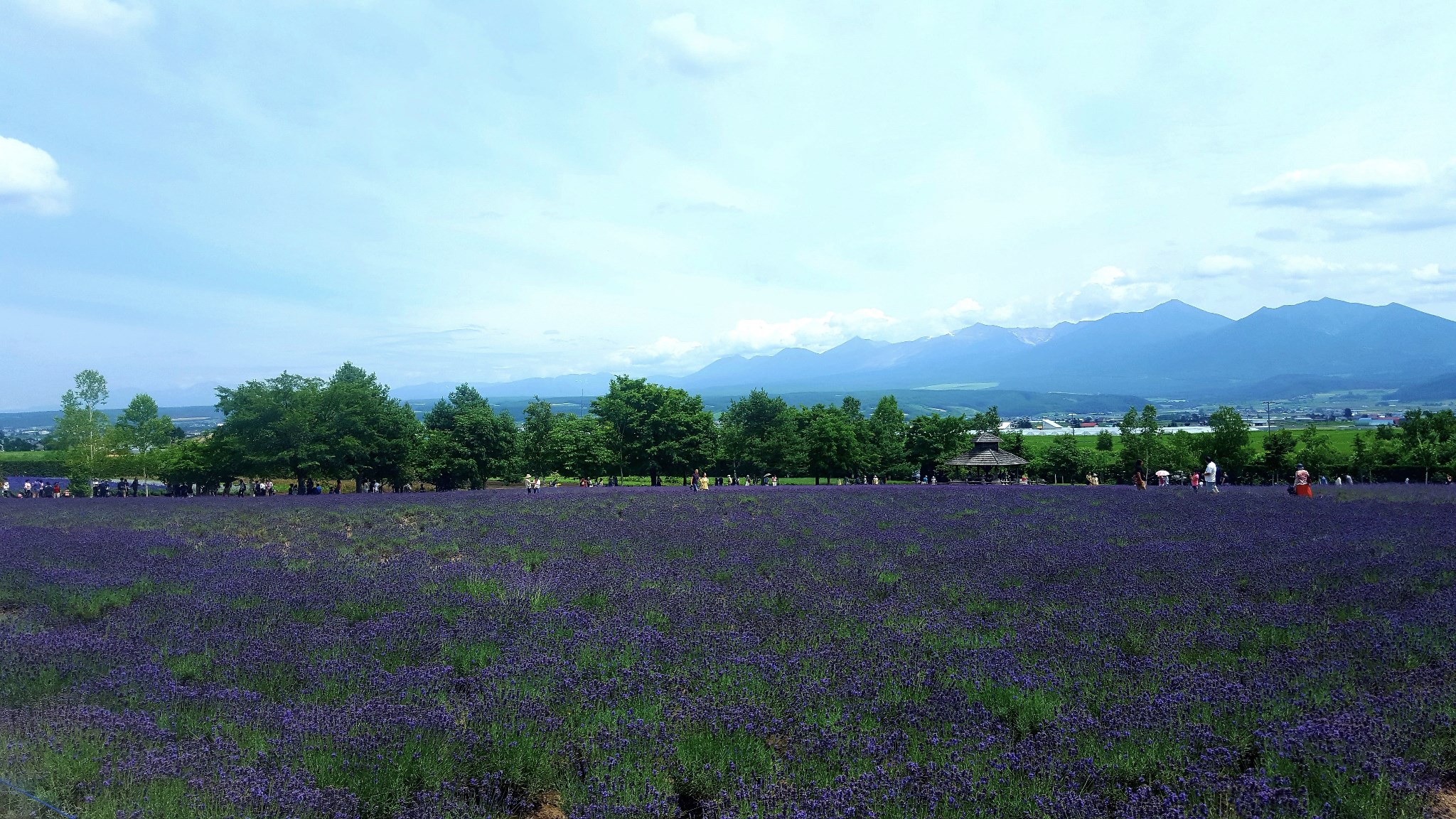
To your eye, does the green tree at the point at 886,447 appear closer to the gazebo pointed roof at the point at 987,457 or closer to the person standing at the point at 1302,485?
the gazebo pointed roof at the point at 987,457

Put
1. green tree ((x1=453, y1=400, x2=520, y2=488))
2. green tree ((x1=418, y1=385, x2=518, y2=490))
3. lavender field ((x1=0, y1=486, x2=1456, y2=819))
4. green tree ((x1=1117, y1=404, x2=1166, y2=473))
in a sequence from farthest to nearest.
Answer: green tree ((x1=1117, y1=404, x2=1166, y2=473)) < green tree ((x1=453, y1=400, x2=520, y2=488)) < green tree ((x1=418, y1=385, x2=518, y2=490)) < lavender field ((x1=0, y1=486, x2=1456, y2=819))

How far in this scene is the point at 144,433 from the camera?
188 ft

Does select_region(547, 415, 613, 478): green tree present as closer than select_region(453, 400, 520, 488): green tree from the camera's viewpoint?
No

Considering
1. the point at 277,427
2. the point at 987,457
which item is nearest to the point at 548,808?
the point at 277,427

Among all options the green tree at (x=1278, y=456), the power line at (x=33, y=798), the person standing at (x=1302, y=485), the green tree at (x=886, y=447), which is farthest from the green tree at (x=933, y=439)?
the power line at (x=33, y=798)

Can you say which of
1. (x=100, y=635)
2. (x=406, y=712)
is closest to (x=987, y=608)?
(x=406, y=712)

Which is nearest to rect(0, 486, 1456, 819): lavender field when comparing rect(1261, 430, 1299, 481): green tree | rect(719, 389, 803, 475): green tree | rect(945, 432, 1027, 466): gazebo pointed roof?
rect(945, 432, 1027, 466): gazebo pointed roof

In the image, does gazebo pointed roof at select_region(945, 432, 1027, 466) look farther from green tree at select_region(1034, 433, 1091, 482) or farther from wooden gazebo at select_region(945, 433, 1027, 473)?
green tree at select_region(1034, 433, 1091, 482)

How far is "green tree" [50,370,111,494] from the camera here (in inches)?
1769

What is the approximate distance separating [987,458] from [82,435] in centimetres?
5998

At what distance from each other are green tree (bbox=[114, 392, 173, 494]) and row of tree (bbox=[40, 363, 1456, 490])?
159 mm

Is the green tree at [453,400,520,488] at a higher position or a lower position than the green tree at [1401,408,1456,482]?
higher

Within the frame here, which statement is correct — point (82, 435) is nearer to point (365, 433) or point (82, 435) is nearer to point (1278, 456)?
point (365, 433)

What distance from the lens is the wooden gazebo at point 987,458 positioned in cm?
4681
